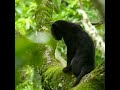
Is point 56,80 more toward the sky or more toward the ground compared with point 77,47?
more toward the ground

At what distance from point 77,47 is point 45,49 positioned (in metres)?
0.40

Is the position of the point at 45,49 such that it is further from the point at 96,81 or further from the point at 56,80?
the point at 96,81

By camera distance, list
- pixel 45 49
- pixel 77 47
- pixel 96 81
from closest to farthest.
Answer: pixel 96 81, pixel 45 49, pixel 77 47

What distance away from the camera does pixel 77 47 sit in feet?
8.55

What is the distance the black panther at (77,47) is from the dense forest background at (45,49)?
94 mm

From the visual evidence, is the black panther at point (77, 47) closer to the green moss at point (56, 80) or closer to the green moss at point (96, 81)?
the green moss at point (56, 80)

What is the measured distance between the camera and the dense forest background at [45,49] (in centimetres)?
75

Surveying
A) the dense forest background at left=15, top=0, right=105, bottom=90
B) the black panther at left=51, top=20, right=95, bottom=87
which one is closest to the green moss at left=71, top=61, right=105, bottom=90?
the dense forest background at left=15, top=0, right=105, bottom=90

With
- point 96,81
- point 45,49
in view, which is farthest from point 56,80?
point 96,81

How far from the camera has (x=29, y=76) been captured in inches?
75.2

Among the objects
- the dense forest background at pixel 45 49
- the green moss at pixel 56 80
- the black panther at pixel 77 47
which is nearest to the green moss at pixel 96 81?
the dense forest background at pixel 45 49

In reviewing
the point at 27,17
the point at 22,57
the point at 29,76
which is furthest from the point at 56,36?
Result: the point at 22,57
